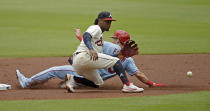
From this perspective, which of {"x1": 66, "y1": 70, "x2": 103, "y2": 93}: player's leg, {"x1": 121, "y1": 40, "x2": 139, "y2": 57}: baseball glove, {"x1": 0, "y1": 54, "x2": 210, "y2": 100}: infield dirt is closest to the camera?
{"x1": 0, "y1": 54, "x2": 210, "y2": 100}: infield dirt

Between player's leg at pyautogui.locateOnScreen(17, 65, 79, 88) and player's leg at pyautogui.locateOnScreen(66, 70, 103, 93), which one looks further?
player's leg at pyautogui.locateOnScreen(17, 65, 79, 88)

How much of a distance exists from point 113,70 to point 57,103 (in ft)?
6.50

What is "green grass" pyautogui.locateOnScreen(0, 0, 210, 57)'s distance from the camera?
43.8 ft

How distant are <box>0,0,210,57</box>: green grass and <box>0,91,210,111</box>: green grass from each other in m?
5.68

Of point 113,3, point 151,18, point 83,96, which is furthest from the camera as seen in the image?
point 113,3

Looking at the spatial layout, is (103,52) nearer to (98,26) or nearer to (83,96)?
(98,26)

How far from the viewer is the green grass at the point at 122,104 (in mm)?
5980

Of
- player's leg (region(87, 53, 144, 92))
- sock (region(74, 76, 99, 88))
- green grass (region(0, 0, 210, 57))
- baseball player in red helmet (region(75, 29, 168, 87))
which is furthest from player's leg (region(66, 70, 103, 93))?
green grass (region(0, 0, 210, 57))

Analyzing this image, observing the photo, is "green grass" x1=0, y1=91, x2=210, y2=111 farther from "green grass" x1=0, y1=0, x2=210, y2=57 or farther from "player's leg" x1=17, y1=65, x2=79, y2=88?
"green grass" x1=0, y1=0, x2=210, y2=57

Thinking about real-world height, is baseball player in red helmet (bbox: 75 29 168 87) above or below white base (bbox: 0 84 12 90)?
above

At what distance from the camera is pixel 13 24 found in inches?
703

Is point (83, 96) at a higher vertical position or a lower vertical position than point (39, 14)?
lower

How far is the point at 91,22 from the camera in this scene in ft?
61.4

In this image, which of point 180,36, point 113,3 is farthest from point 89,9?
point 180,36
